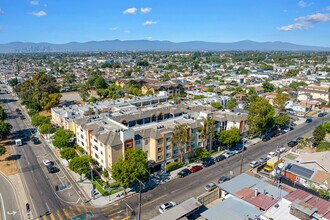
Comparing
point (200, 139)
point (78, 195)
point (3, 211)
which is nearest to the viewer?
point (3, 211)

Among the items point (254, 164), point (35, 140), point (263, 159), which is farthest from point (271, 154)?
point (35, 140)

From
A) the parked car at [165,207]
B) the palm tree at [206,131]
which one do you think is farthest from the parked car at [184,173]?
the parked car at [165,207]

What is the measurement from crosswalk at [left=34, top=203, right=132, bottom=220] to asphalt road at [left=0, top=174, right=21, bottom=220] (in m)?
4.16

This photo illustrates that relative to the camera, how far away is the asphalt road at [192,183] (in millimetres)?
39062

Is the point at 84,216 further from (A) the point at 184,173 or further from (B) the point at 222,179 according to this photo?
(B) the point at 222,179

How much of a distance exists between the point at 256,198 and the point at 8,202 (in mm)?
38247

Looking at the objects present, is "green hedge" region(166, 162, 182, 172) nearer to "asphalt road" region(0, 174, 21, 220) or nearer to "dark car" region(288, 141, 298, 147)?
"asphalt road" region(0, 174, 21, 220)

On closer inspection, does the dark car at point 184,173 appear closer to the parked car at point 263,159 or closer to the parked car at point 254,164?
the parked car at point 254,164

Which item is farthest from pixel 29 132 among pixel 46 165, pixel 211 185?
pixel 211 185

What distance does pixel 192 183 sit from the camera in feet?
148

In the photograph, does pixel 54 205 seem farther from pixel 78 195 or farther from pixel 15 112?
pixel 15 112

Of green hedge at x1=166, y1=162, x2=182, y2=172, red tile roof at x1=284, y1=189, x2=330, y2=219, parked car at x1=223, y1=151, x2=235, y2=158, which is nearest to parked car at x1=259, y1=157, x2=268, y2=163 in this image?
parked car at x1=223, y1=151, x2=235, y2=158

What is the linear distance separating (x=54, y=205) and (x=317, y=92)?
116813 millimetres

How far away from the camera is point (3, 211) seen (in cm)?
3669
